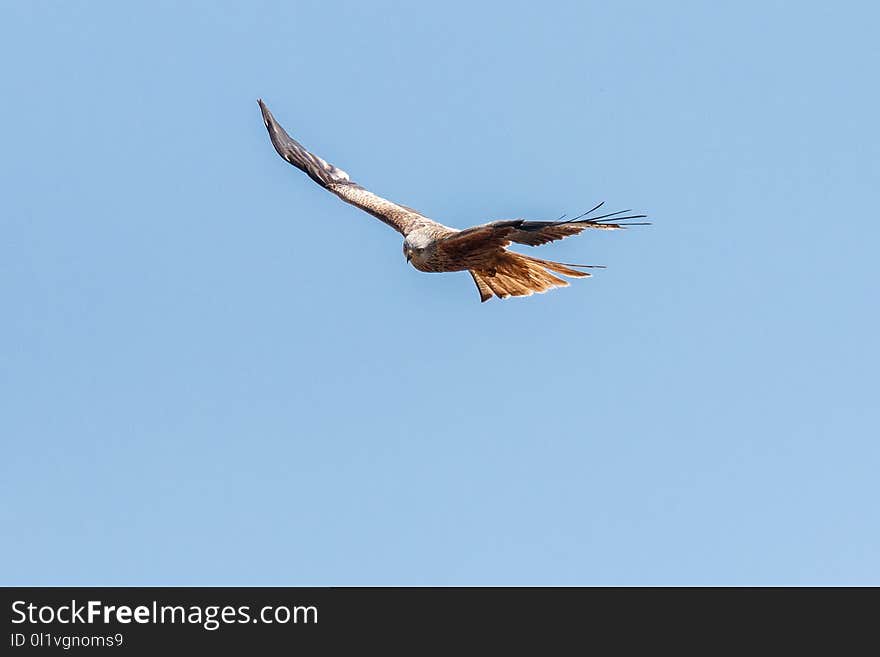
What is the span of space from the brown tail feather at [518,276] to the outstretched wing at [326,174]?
7.53 ft

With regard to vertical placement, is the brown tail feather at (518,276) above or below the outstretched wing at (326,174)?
below

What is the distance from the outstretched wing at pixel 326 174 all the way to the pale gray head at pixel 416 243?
2073 mm

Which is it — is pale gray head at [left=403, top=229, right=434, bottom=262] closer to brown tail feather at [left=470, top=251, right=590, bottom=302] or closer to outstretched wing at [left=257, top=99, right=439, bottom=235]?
brown tail feather at [left=470, top=251, right=590, bottom=302]

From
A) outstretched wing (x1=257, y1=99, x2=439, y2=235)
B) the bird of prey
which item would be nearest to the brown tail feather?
the bird of prey

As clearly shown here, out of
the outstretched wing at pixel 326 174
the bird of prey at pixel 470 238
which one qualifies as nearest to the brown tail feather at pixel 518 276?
the bird of prey at pixel 470 238

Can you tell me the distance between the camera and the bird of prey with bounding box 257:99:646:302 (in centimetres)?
1529

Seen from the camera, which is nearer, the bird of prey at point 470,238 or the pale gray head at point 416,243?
the bird of prey at point 470,238

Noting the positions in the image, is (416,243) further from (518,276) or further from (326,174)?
(326,174)

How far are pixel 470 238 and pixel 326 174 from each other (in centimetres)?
647

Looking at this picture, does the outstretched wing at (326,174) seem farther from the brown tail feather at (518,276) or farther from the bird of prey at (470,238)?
the brown tail feather at (518,276)

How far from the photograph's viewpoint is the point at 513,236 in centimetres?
1573

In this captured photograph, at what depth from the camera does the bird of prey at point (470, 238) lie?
15289 millimetres

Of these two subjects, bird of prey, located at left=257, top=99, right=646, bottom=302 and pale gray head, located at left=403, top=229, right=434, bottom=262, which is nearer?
bird of prey, located at left=257, top=99, right=646, bottom=302

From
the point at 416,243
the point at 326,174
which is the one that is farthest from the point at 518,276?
the point at 326,174
